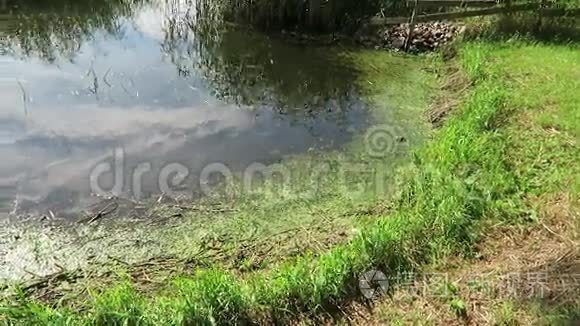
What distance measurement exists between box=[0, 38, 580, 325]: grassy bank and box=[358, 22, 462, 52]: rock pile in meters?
2.75

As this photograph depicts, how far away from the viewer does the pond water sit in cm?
542

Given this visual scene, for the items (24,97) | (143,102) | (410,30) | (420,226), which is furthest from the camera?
(410,30)

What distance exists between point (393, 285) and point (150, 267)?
1672mm

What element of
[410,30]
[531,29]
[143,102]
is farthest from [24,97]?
[531,29]

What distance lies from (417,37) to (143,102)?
476cm

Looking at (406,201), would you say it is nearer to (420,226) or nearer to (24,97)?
(420,226)

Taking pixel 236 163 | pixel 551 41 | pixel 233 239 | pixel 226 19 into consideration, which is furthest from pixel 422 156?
pixel 226 19

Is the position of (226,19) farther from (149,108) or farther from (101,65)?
(149,108)

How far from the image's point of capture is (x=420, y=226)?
4.29 m

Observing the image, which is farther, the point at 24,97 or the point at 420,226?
the point at 24,97

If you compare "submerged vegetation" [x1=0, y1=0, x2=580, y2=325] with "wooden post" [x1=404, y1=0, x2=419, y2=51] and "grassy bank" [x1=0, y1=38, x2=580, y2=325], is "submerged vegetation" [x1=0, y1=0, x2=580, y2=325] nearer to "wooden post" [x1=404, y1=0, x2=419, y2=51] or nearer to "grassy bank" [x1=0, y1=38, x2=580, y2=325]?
"grassy bank" [x1=0, y1=38, x2=580, y2=325]

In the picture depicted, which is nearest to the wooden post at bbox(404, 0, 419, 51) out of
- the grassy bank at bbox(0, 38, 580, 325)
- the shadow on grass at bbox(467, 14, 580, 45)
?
the shadow on grass at bbox(467, 14, 580, 45)

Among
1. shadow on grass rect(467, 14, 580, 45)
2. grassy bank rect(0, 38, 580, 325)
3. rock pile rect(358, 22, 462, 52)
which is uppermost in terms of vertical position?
shadow on grass rect(467, 14, 580, 45)

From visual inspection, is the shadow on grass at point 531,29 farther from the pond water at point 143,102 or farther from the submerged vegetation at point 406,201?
the pond water at point 143,102
